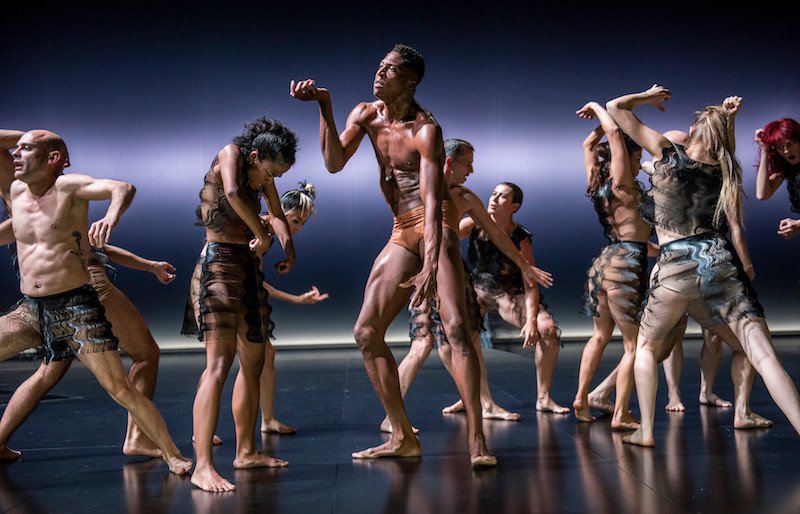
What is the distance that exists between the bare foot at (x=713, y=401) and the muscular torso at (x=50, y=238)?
3575mm

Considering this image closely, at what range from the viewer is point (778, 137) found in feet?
14.6

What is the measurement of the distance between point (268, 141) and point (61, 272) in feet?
3.28

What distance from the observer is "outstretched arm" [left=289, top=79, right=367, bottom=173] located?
3230mm

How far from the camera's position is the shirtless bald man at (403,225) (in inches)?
129

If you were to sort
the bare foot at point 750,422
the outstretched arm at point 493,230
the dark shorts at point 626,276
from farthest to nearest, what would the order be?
the dark shorts at point 626,276
the outstretched arm at point 493,230
the bare foot at point 750,422

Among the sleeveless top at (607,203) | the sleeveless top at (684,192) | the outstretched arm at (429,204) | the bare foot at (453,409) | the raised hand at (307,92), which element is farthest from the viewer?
the bare foot at (453,409)

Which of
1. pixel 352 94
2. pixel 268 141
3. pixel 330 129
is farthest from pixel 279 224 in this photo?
pixel 352 94

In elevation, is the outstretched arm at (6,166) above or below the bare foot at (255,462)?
above

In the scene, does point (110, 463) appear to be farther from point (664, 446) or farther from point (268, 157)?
point (664, 446)

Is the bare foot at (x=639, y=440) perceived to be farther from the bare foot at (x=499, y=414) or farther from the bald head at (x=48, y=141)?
the bald head at (x=48, y=141)

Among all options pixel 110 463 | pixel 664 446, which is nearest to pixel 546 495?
pixel 664 446

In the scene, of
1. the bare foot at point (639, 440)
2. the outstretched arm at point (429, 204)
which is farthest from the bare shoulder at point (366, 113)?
the bare foot at point (639, 440)

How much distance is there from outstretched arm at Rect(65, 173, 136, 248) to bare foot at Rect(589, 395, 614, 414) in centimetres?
286

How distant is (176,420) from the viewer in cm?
475
